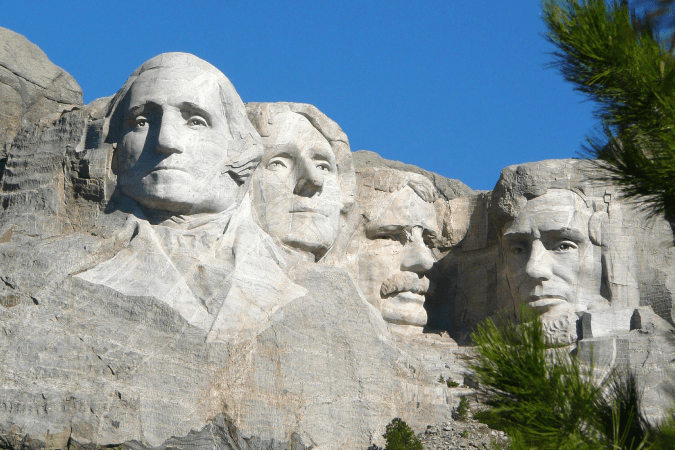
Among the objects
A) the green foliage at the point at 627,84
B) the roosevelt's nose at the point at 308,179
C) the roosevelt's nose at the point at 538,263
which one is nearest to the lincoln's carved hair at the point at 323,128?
the roosevelt's nose at the point at 308,179

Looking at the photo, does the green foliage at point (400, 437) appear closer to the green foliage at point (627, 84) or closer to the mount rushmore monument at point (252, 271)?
the mount rushmore monument at point (252, 271)

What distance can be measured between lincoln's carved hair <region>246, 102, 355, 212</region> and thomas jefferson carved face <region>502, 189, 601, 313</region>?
193 cm

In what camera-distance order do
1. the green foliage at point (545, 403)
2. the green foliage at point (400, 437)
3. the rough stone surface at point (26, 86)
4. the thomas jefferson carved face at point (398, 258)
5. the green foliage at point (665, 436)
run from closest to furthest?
1. the green foliage at point (665, 436)
2. the green foliage at point (545, 403)
3. the green foliage at point (400, 437)
4. the rough stone surface at point (26, 86)
5. the thomas jefferson carved face at point (398, 258)

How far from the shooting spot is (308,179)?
1361cm

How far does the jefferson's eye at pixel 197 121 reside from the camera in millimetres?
12185

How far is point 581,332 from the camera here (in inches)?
524

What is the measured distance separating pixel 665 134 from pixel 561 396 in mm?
1995

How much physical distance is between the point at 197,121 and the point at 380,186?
3.16 metres

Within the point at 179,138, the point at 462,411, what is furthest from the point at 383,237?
the point at 179,138

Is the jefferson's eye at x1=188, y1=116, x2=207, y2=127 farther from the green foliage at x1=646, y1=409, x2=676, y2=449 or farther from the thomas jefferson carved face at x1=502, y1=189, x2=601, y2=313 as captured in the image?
the green foliage at x1=646, y1=409, x2=676, y2=449

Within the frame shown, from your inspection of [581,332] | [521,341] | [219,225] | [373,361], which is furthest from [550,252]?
[521,341]

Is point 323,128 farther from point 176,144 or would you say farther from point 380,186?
point 176,144

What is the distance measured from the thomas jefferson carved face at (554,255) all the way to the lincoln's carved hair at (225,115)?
11.0 feet

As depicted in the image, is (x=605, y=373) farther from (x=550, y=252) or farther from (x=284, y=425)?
(x=284, y=425)
